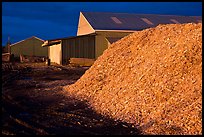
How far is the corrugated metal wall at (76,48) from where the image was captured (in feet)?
103

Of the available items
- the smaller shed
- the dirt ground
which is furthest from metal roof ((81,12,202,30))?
the dirt ground

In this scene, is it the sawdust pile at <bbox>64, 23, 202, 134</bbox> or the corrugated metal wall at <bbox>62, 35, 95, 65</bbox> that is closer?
the sawdust pile at <bbox>64, 23, 202, 134</bbox>

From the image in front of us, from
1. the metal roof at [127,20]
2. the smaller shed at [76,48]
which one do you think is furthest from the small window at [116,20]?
the smaller shed at [76,48]

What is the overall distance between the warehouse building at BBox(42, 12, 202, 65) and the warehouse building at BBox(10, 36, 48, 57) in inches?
356

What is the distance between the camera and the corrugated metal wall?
3134 cm

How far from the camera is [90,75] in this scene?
15.1 m

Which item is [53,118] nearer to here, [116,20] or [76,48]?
[76,48]

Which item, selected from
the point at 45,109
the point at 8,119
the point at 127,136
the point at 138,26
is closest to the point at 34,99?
the point at 45,109

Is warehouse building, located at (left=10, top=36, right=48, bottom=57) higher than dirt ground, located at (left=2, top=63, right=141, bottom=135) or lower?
higher

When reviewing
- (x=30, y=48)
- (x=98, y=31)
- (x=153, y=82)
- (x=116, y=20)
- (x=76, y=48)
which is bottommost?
(x=153, y=82)

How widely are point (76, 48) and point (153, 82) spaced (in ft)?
68.0

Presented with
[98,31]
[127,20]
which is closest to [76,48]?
[98,31]

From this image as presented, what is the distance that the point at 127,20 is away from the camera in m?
38.4

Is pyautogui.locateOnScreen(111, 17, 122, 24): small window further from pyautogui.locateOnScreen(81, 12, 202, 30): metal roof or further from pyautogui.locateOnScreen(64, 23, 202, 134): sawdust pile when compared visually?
pyautogui.locateOnScreen(64, 23, 202, 134): sawdust pile
